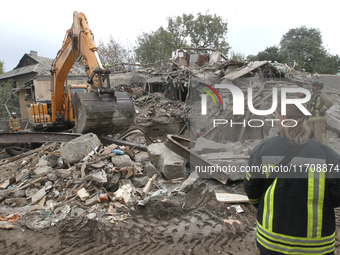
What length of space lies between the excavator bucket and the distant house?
396cm

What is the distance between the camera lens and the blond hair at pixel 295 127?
5.25ft

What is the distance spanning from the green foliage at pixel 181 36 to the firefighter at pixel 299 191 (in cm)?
2920

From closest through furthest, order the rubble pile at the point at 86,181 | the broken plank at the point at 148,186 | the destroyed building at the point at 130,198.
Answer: the destroyed building at the point at 130,198
the rubble pile at the point at 86,181
the broken plank at the point at 148,186

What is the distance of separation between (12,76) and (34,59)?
354cm

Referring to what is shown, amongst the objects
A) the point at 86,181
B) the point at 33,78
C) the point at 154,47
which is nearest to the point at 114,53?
the point at 154,47

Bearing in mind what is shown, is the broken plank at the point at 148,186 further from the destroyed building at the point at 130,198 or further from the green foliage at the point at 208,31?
the green foliage at the point at 208,31

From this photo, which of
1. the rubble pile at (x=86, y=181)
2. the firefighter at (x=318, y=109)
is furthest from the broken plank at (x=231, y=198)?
the firefighter at (x=318, y=109)

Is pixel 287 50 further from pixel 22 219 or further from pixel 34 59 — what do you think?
pixel 22 219

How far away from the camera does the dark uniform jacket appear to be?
1562 mm

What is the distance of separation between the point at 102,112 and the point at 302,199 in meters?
4.74

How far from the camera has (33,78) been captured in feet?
48.2

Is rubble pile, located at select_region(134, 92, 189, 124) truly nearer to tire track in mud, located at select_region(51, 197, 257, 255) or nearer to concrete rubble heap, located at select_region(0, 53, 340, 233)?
A: concrete rubble heap, located at select_region(0, 53, 340, 233)

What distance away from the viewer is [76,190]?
4477 millimetres

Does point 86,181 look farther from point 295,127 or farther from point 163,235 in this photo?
point 295,127
